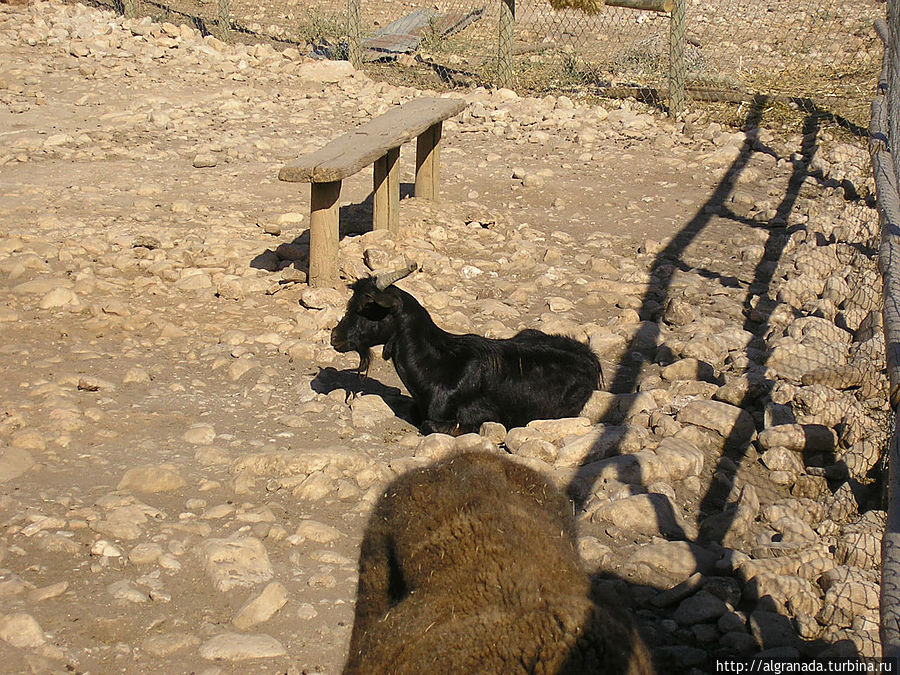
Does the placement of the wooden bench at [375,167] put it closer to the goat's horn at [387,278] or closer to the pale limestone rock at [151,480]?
the goat's horn at [387,278]

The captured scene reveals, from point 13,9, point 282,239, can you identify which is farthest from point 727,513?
point 13,9

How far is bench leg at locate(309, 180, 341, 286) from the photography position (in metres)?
6.82

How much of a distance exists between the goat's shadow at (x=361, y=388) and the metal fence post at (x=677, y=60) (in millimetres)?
7513

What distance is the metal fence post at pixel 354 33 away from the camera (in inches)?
542

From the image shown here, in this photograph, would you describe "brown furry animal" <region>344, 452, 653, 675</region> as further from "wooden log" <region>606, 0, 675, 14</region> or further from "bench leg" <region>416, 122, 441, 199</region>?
"wooden log" <region>606, 0, 675, 14</region>

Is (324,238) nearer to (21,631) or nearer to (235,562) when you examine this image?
(235,562)

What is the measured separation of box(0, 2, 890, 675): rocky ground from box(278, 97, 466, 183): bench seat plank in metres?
0.79

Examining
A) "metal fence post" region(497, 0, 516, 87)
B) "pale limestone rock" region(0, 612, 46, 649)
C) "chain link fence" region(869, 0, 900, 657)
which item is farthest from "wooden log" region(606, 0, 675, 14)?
"pale limestone rock" region(0, 612, 46, 649)

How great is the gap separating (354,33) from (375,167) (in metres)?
6.82

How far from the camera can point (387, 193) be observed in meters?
7.86

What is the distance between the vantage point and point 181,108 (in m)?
11.4

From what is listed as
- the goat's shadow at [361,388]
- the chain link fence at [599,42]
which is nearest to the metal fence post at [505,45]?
the chain link fence at [599,42]

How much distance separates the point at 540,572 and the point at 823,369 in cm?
334

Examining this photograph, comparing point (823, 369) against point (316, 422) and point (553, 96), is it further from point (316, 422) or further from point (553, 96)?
point (553, 96)
